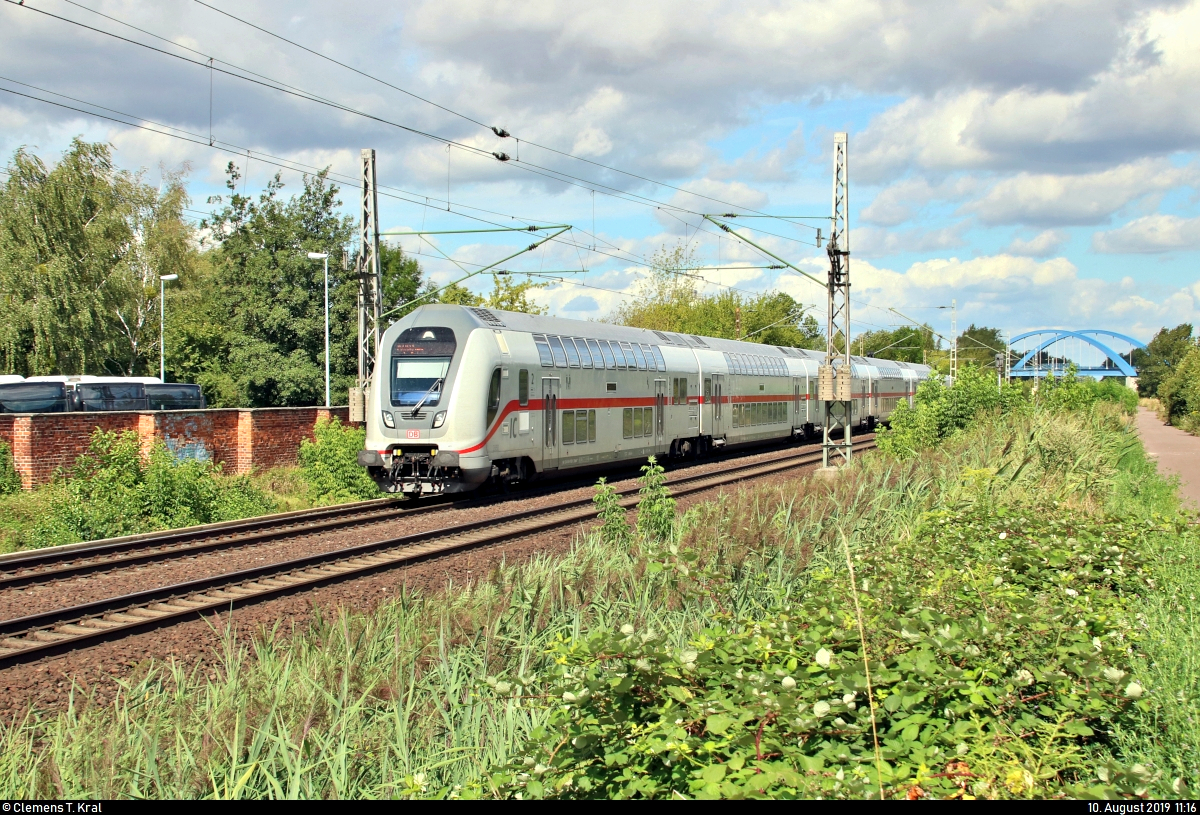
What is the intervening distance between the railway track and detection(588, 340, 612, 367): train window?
467cm

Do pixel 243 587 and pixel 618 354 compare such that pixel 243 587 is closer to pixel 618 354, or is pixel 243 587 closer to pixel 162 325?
pixel 618 354

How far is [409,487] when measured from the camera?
1644 cm

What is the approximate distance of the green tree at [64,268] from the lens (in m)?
37.4

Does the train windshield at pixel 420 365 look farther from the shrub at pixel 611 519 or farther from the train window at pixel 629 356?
the train window at pixel 629 356

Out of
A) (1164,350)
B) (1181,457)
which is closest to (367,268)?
(1181,457)

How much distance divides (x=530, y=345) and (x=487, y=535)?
17.4 ft

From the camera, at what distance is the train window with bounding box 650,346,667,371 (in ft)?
74.1

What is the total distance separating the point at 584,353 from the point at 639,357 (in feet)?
8.10

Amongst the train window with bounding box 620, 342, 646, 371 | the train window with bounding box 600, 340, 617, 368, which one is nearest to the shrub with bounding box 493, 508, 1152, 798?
the train window with bounding box 600, 340, 617, 368

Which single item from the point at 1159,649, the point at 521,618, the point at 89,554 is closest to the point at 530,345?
the point at 89,554

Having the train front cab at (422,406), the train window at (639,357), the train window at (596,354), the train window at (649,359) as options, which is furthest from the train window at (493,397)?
the train window at (649,359)

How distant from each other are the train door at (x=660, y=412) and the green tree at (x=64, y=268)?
90.3 ft

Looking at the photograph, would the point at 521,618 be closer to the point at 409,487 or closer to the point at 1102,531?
the point at 1102,531

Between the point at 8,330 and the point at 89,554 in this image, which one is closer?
the point at 89,554
